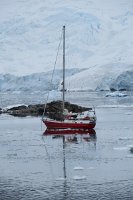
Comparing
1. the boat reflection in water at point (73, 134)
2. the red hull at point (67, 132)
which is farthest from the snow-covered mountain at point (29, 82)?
the boat reflection in water at point (73, 134)

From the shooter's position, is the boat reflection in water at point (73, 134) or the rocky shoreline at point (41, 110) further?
the rocky shoreline at point (41, 110)

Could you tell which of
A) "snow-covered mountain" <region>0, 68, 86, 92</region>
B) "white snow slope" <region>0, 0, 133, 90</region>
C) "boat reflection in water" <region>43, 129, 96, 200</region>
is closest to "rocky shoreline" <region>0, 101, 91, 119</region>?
"boat reflection in water" <region>43, 129, 96, 200</region>

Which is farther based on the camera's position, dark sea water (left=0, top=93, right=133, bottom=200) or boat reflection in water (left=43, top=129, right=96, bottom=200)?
boat reflection in water (left=43, top=129, right=96, bottom=200)

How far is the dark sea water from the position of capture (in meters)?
12.1

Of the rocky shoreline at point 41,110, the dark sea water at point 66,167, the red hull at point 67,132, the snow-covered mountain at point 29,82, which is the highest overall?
the dark sea water at point 66,167

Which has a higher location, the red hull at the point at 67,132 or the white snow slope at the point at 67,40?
the red hull at the point at 67,132

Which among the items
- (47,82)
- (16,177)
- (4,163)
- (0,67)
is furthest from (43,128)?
(0,67)

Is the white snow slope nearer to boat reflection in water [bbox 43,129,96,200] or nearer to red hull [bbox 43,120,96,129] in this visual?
red hull [bbox 43,120,96,129]

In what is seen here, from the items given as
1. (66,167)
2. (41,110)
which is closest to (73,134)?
(66,167)

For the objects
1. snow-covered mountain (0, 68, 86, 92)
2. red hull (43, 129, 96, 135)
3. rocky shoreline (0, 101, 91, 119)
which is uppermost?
red hull (43, 129, 96, 135)

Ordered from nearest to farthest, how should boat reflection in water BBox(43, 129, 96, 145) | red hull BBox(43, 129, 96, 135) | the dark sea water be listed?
the dark sea water
boat reflection in water BBox(43, 129, 96, 145)
red hull BBox(43, 129, 96, 135)

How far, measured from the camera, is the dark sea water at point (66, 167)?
39.8ft

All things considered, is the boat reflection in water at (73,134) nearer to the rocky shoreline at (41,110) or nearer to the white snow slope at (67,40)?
the rocky shoreline at (41,110)

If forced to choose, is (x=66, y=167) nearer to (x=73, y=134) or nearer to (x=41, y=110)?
(x=73, y=134)
